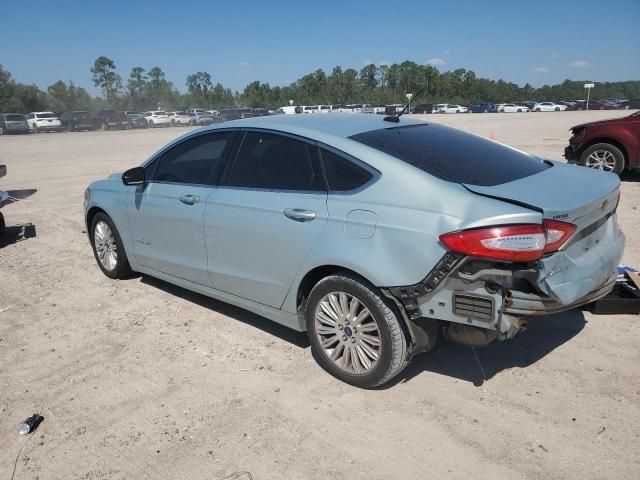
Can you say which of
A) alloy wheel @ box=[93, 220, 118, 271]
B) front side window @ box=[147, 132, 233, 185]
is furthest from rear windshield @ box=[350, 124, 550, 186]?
alloy wheel @ box=[93, 220, 118, 271]

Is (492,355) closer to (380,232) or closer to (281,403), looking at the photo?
(380,232)

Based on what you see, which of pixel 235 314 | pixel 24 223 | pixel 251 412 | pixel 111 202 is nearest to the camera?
pixel 251 412

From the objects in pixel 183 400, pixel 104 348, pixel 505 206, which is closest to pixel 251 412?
pixel 183 400

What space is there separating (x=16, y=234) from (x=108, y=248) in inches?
129

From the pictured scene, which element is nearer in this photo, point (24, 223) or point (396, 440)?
point (396, 440)

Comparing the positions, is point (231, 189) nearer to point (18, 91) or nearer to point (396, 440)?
point (396, 440)

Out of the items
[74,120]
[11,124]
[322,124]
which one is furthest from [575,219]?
[74,120]

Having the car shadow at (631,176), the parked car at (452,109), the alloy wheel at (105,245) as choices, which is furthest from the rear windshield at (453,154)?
the parked car at (452,109)

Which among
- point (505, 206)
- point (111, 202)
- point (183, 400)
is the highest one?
point (505, 206)

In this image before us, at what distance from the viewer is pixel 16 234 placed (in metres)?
7.89

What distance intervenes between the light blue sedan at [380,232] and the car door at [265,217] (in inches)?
0.4

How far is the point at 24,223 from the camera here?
8633mm

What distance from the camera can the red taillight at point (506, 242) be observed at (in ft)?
8.80

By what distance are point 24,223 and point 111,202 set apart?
14.5ft
